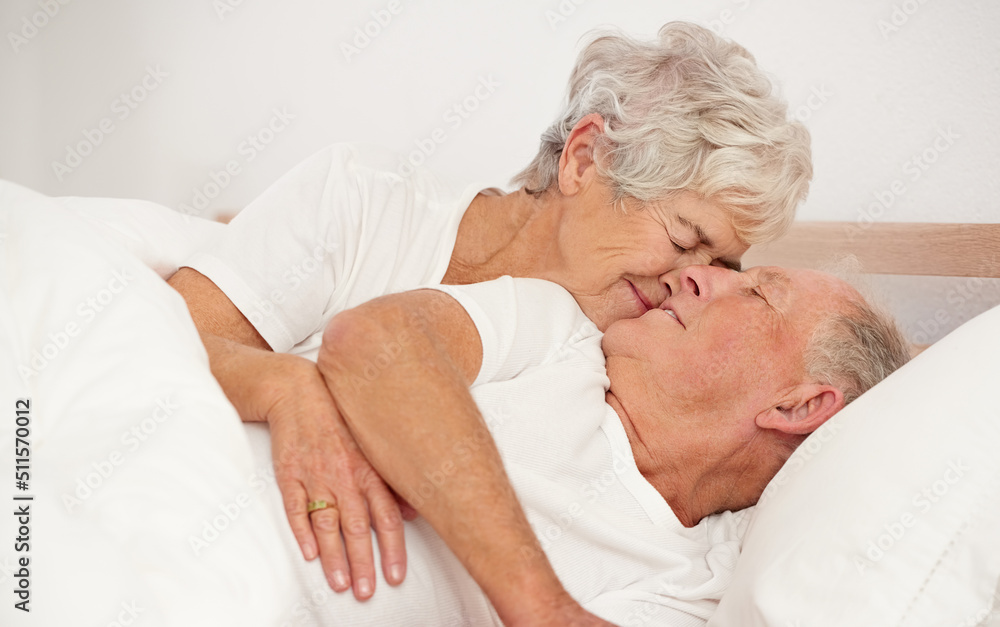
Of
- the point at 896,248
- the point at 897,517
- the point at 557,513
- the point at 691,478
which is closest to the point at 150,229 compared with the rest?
the point at 557,513

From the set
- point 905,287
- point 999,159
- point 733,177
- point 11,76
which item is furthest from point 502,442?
point 11,76

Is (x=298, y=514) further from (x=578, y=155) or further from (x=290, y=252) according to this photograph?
(x=578, y=155)

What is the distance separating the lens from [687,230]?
1542 mm

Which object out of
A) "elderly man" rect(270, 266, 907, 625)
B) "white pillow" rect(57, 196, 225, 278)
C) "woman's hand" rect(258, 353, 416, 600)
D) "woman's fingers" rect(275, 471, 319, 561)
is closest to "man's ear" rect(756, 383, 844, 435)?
"elderly man" rect(270, 266, 907, 625)

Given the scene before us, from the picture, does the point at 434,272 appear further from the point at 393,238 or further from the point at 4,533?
the point at 4,533

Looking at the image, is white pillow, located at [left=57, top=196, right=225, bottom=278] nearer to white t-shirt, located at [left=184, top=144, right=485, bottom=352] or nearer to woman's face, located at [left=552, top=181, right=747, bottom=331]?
white t-shirt, located at [left=184, top=144, right=485, bottom=352]

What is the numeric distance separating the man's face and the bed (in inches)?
5.2

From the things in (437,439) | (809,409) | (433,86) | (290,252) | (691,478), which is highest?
(433,86)

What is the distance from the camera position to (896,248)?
6.04ft

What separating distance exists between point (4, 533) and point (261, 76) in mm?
2232

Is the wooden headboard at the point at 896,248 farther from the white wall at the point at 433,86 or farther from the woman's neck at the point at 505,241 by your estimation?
the woman's neck at the point at 505,241

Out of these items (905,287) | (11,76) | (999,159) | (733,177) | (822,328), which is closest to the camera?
(822,328)

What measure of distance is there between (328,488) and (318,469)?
0.10 feet

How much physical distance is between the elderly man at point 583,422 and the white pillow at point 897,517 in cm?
14
